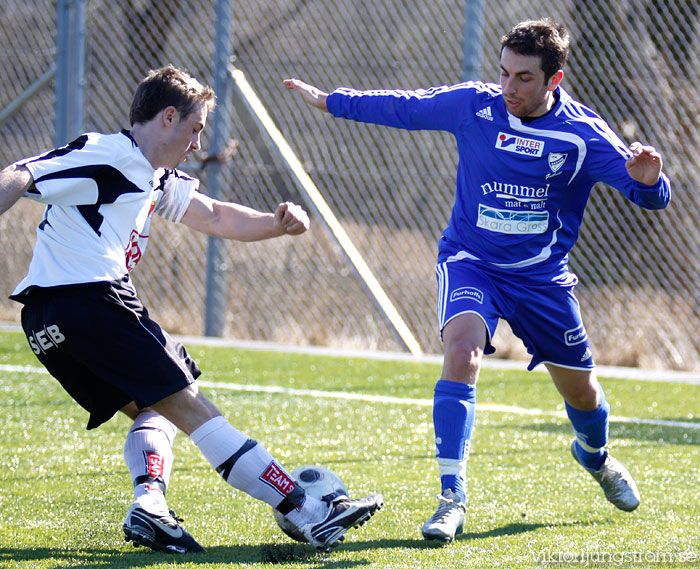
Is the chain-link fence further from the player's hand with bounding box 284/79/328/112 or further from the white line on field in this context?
the player's hand with bounding box 284/79/328/112

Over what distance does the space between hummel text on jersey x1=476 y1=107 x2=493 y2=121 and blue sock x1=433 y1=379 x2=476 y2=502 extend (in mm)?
1106

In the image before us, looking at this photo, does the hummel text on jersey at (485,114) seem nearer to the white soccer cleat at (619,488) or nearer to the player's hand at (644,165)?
the player's hand at (644,165)

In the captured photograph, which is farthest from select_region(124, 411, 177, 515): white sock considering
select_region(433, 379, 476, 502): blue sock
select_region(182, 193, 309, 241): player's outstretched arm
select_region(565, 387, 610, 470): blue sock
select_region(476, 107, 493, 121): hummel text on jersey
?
select_region(476, 107, 493, 121): hummel text on jersey

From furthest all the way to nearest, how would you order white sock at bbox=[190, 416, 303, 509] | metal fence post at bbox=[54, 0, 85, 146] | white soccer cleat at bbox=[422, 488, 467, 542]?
metal fence post at bbox=[54, 0, 85, 146]
white soccer cleat at bbox=[422, 488, 467, 542]
white sock at bbox=[190, 416, 303, 509]

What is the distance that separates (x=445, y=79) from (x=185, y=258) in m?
3.12

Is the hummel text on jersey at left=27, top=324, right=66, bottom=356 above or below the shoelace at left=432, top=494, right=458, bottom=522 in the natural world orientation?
above

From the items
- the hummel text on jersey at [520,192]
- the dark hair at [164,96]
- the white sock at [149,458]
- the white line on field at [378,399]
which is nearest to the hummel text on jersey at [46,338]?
the white sock at [149,458]

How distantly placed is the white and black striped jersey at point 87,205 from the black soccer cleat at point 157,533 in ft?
2.46

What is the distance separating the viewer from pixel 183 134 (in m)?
3.34

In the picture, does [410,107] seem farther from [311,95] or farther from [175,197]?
[175,197]

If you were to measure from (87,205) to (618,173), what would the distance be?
1903 millimetres

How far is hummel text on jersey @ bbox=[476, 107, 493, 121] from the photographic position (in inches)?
156

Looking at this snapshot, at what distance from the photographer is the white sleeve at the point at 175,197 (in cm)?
360

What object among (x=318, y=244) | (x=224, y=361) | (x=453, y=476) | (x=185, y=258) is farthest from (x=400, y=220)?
(x=453, y=476)
